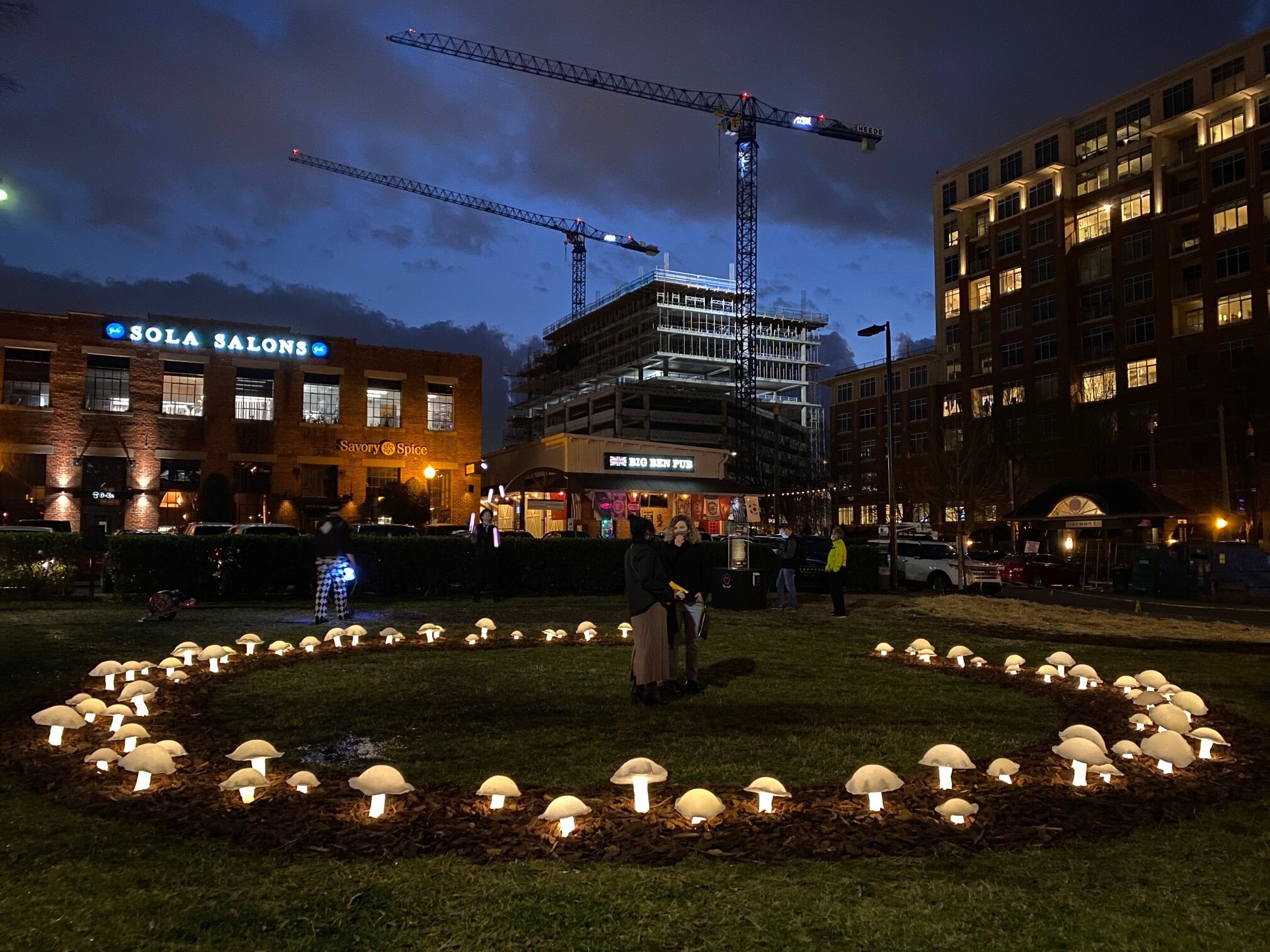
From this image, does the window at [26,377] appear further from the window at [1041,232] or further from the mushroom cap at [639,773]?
the window at [1041,232]

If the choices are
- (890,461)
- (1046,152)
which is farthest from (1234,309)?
(890,461)

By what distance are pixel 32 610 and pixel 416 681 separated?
11.2 m

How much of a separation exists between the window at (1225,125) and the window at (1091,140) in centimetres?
880

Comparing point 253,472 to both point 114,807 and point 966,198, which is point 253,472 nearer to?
point 114,807

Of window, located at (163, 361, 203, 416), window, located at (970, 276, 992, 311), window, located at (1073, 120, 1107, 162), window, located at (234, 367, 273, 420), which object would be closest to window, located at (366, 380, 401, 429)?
window, located at (234, 367, 273, 420)

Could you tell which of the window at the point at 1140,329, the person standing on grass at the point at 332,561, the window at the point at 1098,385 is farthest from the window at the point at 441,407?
the window at the point at 1140,329

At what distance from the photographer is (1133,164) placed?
66500mm

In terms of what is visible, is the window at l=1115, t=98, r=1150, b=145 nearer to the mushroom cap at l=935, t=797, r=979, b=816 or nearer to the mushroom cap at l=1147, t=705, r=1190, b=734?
the mushroom cap at l=1147, t=705, r=1190, b=734

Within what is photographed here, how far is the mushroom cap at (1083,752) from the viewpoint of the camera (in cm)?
594

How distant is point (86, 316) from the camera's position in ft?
139

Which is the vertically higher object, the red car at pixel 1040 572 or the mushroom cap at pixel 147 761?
the mushroom cap at pixel 147 761

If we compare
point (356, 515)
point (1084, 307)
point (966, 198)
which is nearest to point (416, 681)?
point (356, 515)

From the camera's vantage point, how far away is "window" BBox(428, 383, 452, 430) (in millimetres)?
48250

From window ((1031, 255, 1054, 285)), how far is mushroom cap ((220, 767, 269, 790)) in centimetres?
7622
